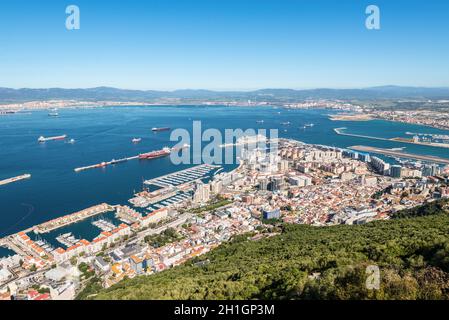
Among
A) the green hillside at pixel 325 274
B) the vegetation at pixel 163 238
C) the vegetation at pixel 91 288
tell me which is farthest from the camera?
the vegetation at pixel 163 238

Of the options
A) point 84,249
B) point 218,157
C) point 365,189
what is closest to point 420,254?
point 84,249

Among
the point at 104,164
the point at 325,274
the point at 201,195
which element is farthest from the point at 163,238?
the point at 104,164

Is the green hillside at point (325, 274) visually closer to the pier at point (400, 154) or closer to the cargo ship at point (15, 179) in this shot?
the cargo ship at point (15, 179)

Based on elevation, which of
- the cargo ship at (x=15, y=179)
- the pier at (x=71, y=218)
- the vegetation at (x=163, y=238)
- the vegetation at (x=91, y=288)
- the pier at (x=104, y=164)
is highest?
the pier at (x=104, y=164)

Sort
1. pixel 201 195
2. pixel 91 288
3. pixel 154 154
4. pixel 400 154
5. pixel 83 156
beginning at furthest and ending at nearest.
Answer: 1. pixel 83 156
2. pixel 154 154
3. pixel 400 154
4. pixel 201 195
5. pixel 91 288

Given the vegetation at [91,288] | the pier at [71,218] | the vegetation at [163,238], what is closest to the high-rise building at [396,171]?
the vegetation at [163,238]

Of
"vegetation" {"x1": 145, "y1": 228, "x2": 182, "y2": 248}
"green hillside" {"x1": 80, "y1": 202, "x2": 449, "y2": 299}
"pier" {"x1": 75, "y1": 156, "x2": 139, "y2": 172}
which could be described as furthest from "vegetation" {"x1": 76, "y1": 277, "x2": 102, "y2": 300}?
"pier" {"x1": 75, "y1": 156, "x2": 139, "y2": 172}

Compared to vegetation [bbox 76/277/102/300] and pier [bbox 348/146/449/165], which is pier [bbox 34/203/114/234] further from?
pier [bbox 348/146/449/165]

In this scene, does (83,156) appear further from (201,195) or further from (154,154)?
(201,195)
